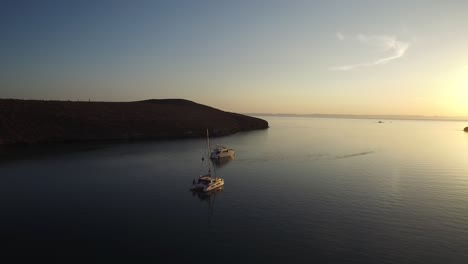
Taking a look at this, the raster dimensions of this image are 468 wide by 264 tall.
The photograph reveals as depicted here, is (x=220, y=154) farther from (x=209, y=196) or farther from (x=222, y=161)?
(x=209, y=196)

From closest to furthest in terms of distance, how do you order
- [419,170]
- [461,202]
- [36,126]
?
[461,202], [419,170], [36,126]

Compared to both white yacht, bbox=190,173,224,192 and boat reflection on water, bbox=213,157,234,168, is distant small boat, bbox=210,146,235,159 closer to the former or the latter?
boat reflection on water, bbox=213,157,234,168

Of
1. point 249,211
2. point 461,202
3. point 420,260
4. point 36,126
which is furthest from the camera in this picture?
point 36,126

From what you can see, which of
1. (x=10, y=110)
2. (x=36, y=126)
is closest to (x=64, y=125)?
(x=36, y=126)

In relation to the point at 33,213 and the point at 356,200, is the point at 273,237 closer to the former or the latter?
the point at 356,200

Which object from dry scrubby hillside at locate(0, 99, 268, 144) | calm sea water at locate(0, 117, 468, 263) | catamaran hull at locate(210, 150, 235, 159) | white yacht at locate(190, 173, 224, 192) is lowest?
calm sea water at locate(0, 117, 468, 263)

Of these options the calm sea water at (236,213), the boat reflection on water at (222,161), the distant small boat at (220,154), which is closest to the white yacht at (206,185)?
the calm sea water at (236,213)

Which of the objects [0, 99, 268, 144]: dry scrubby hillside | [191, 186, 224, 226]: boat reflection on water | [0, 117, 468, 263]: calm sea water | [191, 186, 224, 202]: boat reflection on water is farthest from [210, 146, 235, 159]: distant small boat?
[0, 99, 268, 144]: dry scrubby hillside
